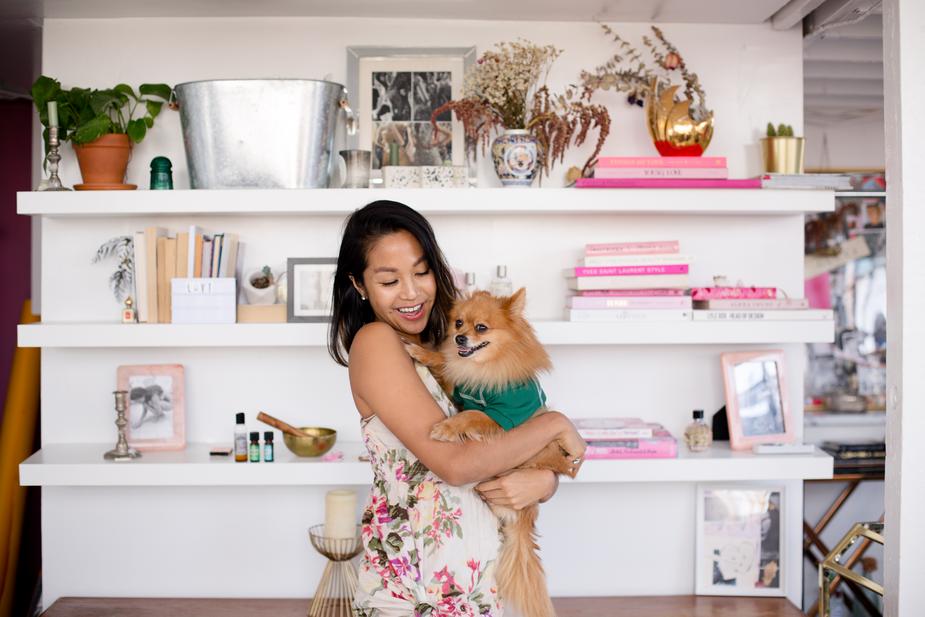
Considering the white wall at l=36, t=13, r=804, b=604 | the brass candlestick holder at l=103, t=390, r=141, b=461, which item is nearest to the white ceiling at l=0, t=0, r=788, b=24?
the white wall at l=36, t=13, r=804, b=604

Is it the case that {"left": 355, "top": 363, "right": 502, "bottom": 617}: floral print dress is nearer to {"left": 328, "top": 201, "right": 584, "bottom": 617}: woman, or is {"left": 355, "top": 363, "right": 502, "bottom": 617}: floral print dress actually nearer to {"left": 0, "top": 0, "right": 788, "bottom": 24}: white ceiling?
{"left": 328, "top": 201, "right": 584, "bottom": 617}: woman

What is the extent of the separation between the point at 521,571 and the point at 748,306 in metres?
1.30

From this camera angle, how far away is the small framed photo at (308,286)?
2.80m

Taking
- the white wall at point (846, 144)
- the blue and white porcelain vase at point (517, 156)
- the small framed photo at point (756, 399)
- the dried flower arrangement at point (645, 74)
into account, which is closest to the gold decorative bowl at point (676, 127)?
the dried flower arrangement at point (645, 74)

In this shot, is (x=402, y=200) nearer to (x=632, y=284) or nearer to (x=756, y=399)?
(x=632, y=284)

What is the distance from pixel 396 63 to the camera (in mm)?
2941

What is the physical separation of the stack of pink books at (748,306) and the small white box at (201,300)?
150 centimetres

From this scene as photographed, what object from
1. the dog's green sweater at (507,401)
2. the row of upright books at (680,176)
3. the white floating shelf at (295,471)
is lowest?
the white floating shelf at (295,471)

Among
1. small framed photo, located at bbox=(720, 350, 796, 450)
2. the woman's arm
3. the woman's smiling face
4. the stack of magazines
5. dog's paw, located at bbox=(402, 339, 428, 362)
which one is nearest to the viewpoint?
the woman's arm

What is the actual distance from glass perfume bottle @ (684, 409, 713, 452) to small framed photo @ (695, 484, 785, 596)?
0.23 meters

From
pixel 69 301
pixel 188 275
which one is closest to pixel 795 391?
pixel 188 275

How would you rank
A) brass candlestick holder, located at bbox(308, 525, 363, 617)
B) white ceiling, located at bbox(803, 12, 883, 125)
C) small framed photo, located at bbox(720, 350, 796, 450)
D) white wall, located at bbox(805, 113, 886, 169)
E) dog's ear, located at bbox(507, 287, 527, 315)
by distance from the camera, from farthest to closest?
white wall, located at bbox(805, 113, 886, 169) → white ceiling, located at bbox(803, 12, 883, 125) → small framed photo, located at bbox(720, 350, 796, 450) → brass candlestick holder, located at bbox(308, 525, 363, 617) → dog's ear, located at bbox(507, 287, 527, 315)

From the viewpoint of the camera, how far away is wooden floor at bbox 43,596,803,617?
2.81 metres

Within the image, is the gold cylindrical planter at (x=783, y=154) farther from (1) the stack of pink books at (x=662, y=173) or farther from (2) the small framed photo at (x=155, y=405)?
(2) the small framed photo at (x=155, y=405)
